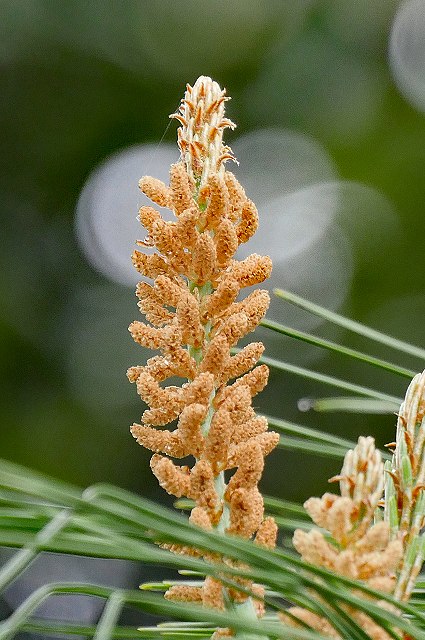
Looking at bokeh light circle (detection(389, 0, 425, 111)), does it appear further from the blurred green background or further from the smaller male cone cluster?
the smaller male cone cluster

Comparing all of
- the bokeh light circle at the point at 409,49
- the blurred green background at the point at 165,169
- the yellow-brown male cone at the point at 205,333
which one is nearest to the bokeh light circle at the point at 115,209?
the blurred green background at the point at 165,169

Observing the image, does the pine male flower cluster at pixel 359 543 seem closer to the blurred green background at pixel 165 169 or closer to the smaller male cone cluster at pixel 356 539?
the smaller male cone cluster at pixel 356 539

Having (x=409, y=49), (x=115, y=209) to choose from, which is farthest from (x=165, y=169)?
(x=409, y=49)

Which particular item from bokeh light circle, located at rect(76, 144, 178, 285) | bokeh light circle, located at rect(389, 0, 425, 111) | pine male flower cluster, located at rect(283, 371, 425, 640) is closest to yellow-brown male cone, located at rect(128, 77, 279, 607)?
pine male flower cluster, located at rect(283, 371, 425, 640)

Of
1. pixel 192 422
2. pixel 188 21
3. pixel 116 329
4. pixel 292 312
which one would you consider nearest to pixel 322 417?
pixel 292 312

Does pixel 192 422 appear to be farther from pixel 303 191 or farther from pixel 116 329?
pixel 303 191

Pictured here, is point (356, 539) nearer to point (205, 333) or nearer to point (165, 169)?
point (205, 333)
